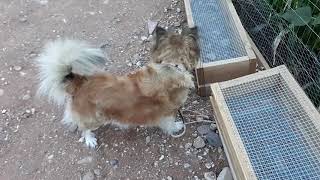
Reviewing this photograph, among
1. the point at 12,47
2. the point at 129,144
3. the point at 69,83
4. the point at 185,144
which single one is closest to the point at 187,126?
the point at 185,144

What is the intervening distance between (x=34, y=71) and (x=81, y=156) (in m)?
1.23

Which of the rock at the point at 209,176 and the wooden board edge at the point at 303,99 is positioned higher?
the wooden board edge at the point at 303,99

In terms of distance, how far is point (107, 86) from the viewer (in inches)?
119

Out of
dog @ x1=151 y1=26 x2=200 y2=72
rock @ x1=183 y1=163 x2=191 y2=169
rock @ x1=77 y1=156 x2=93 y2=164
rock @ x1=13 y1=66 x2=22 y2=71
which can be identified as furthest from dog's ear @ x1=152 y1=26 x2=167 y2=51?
rock @ x1=13 y1=66 x2=22 y2=71

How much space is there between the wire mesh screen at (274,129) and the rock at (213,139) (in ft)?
1.55

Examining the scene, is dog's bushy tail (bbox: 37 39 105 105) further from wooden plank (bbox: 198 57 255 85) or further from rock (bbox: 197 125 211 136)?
rock (bbox: 197 125 211 136)

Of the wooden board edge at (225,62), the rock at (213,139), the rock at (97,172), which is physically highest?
the wooden board edge at (225,62)

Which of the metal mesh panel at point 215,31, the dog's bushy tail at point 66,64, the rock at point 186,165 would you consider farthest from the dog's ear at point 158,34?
the rock at point 186,165

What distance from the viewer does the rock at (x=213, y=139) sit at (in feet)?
11.0

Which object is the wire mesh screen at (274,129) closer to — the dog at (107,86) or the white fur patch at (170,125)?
the dog at (107,86)

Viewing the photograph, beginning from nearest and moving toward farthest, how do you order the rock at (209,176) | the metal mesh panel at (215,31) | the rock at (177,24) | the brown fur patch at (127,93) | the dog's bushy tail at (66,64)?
1. the dog's bushy tail at (66,64)
2. the brown fur patch at (127,93)
3. the rock at (209,176)
4. the metal mesh panel at (215,31)
5. the rock at (177,24)

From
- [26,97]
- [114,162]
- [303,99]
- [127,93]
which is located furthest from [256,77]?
[26,97]

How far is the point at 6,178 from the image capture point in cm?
336

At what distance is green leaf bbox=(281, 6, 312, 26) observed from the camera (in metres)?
3.36
